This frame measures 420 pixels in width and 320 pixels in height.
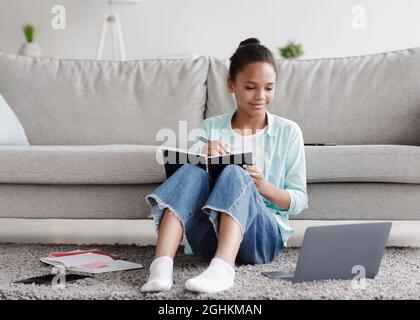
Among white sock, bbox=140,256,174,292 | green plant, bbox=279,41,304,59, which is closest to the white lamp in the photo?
green plant, bbox=279,41,304,59

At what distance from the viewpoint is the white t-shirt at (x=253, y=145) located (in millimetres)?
2049

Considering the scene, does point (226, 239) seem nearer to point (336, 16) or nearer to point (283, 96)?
point (283, 96)

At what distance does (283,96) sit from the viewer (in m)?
2.90

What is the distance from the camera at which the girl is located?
1659 millimetres

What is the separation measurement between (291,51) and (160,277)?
138 inches

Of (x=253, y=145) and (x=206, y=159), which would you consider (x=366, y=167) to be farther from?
(x=206, y=159)

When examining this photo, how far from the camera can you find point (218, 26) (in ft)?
16.6

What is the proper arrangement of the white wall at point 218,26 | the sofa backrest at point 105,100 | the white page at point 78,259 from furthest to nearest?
the white wall at point 218,26 → the sofa backrest at point 105,100 → the white page at point 78,259

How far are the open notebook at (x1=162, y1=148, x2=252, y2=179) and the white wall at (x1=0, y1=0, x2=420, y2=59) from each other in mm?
3340

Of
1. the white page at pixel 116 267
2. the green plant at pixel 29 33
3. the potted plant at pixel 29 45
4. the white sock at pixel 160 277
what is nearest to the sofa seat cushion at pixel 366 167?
the white page at pixel 116 267

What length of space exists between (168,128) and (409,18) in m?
2.79

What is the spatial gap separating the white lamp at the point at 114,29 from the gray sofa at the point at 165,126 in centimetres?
169

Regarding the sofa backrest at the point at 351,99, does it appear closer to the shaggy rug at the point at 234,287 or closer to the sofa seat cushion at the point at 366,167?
the sofa seat cushion at the point at 366,167

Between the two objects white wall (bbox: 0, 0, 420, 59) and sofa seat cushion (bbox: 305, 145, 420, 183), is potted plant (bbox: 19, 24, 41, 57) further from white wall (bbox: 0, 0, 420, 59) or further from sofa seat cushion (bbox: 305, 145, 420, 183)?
sofa seat cushion (bbox: 305, 145, 420, 183)
